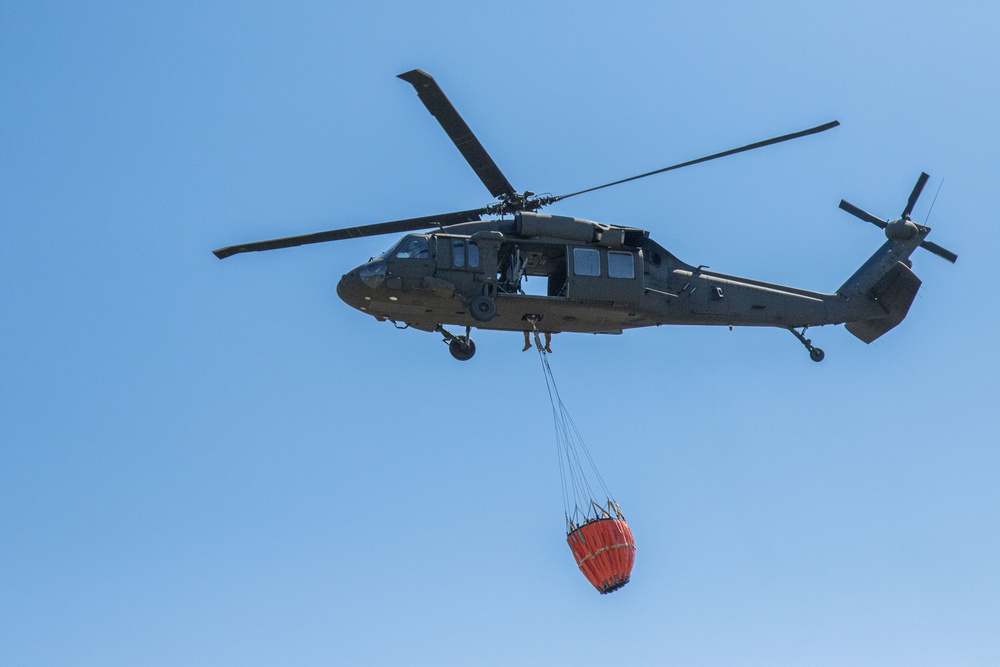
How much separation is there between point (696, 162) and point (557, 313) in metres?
3.85

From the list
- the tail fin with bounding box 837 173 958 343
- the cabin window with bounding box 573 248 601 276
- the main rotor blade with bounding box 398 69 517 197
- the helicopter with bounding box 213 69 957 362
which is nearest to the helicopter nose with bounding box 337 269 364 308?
the helicopter with bounding box 213 69 957 362

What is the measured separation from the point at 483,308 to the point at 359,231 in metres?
2.83

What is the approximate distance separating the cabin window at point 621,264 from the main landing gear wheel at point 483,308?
2.49 m

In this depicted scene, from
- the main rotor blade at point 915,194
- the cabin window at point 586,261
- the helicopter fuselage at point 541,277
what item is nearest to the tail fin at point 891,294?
the main rotor blade at point 915,194

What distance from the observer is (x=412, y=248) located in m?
24.2

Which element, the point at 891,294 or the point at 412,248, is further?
the point at 891,294

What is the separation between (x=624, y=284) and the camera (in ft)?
82.3

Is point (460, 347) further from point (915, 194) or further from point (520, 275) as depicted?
point (915, 194)

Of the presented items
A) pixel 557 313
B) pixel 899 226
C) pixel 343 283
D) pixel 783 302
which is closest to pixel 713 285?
pixel 783 302

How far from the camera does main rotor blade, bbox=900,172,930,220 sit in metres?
29.2

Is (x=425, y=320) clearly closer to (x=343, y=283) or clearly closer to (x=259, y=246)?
(x=343, y=283)

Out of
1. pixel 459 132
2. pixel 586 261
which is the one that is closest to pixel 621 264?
pixel 586 261

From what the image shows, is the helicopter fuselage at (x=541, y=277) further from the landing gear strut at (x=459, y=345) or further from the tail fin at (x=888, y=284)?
the tail fin at (x=888, y=284)

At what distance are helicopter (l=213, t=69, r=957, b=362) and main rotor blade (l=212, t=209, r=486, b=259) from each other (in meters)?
0.02
